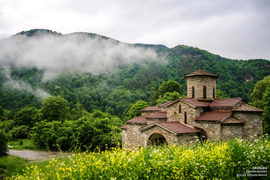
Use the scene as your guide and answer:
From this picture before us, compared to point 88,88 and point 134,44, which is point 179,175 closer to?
point 88,88

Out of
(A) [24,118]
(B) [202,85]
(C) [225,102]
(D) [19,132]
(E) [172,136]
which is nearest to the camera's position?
(E) [172,136]

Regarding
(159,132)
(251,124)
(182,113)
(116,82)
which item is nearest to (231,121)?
(251,124)

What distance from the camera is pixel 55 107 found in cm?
4303

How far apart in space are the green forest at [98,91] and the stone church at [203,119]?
13.3m

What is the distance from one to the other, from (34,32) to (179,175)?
192226mm

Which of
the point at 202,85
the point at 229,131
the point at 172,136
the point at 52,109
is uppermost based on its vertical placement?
the point at 202,85

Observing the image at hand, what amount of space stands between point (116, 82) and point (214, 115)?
3803 inches

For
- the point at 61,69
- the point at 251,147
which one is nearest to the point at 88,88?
the point at 61,69

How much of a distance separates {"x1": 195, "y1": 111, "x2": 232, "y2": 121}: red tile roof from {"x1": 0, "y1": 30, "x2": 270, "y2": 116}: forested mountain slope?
4798 centimetres

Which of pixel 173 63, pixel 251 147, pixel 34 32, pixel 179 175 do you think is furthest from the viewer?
pixel 34 32

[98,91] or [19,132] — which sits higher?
[98,91]

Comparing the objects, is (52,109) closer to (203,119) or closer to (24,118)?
(24,118)

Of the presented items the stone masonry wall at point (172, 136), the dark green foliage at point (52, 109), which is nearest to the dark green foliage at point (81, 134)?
the dark green foliage at point (52, 109)

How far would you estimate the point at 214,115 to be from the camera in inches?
657
